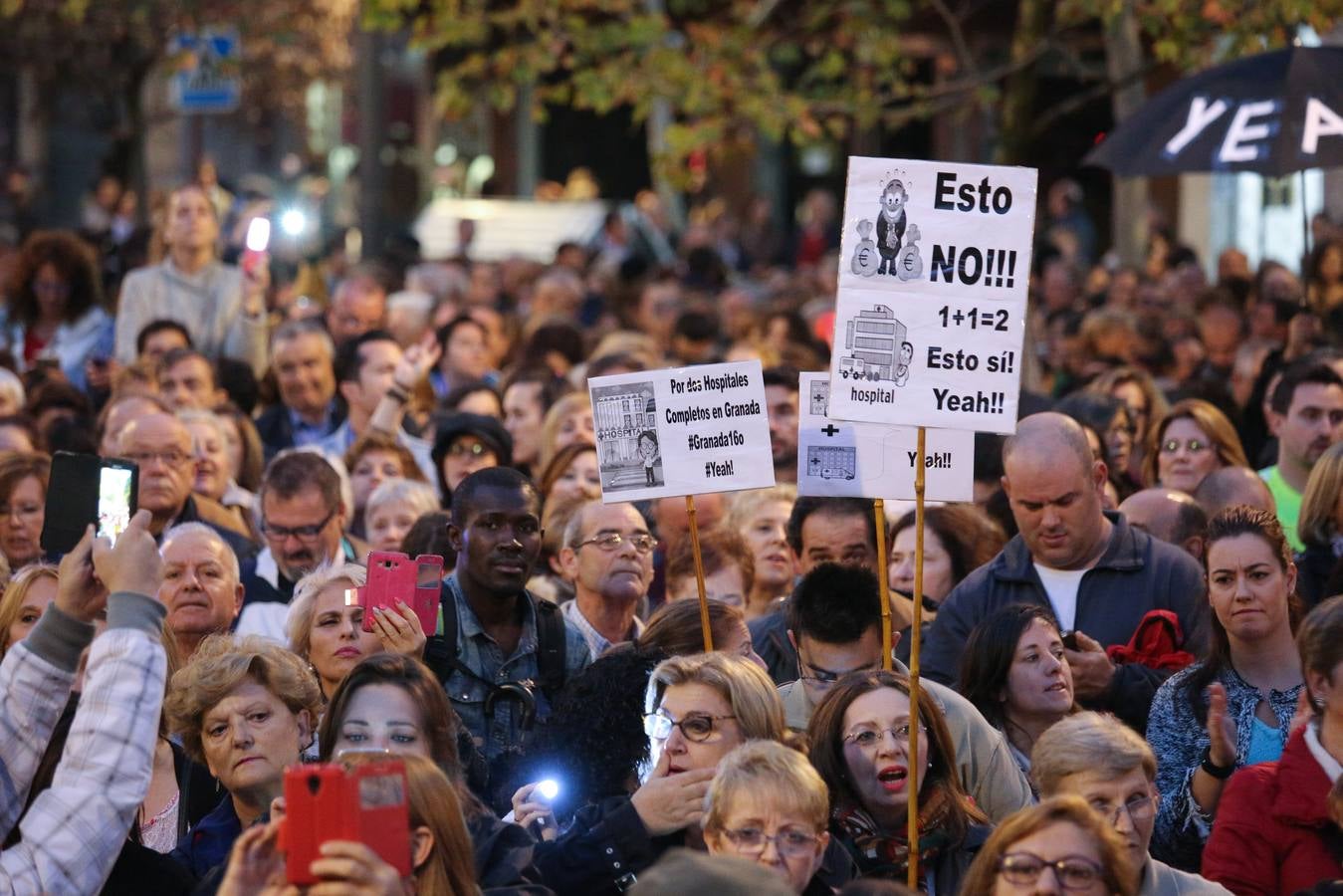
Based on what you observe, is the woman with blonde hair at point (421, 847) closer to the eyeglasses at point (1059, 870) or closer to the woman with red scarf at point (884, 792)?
the eyeglasses at point (1059, 870)

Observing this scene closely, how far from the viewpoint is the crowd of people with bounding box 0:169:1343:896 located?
5.38 m

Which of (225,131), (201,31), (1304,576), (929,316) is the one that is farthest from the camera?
(225,131)

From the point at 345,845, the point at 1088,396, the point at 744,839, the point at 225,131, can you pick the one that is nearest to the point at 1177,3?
the point at 1088,396

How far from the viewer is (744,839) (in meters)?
5.56

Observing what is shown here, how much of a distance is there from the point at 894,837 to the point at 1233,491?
3.29 m

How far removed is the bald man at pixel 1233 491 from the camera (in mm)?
9141

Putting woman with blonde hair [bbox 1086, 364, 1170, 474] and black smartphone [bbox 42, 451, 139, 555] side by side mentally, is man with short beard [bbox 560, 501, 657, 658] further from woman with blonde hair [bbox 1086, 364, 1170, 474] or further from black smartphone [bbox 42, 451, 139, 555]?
woman with blonde hair [bbox 1086, 364, 1170, 474]

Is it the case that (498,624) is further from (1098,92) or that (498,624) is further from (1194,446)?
(1098,92)

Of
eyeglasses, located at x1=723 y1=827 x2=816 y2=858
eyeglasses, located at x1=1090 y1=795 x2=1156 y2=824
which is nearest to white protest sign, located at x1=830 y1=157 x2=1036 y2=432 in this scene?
eyeglasses, located at x1=1090 y1=795 x2=1156 y2=824

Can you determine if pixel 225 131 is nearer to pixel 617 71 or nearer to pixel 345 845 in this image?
pixel 617 71

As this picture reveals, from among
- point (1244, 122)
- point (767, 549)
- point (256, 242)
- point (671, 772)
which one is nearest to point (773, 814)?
point (671, 772)

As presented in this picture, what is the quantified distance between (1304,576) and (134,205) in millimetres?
17568

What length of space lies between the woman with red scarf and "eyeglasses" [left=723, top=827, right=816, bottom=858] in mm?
771

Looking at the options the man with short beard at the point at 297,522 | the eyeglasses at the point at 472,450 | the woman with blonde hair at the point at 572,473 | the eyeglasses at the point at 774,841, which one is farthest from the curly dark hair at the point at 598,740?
the eyeglasses at the point at 472,450
